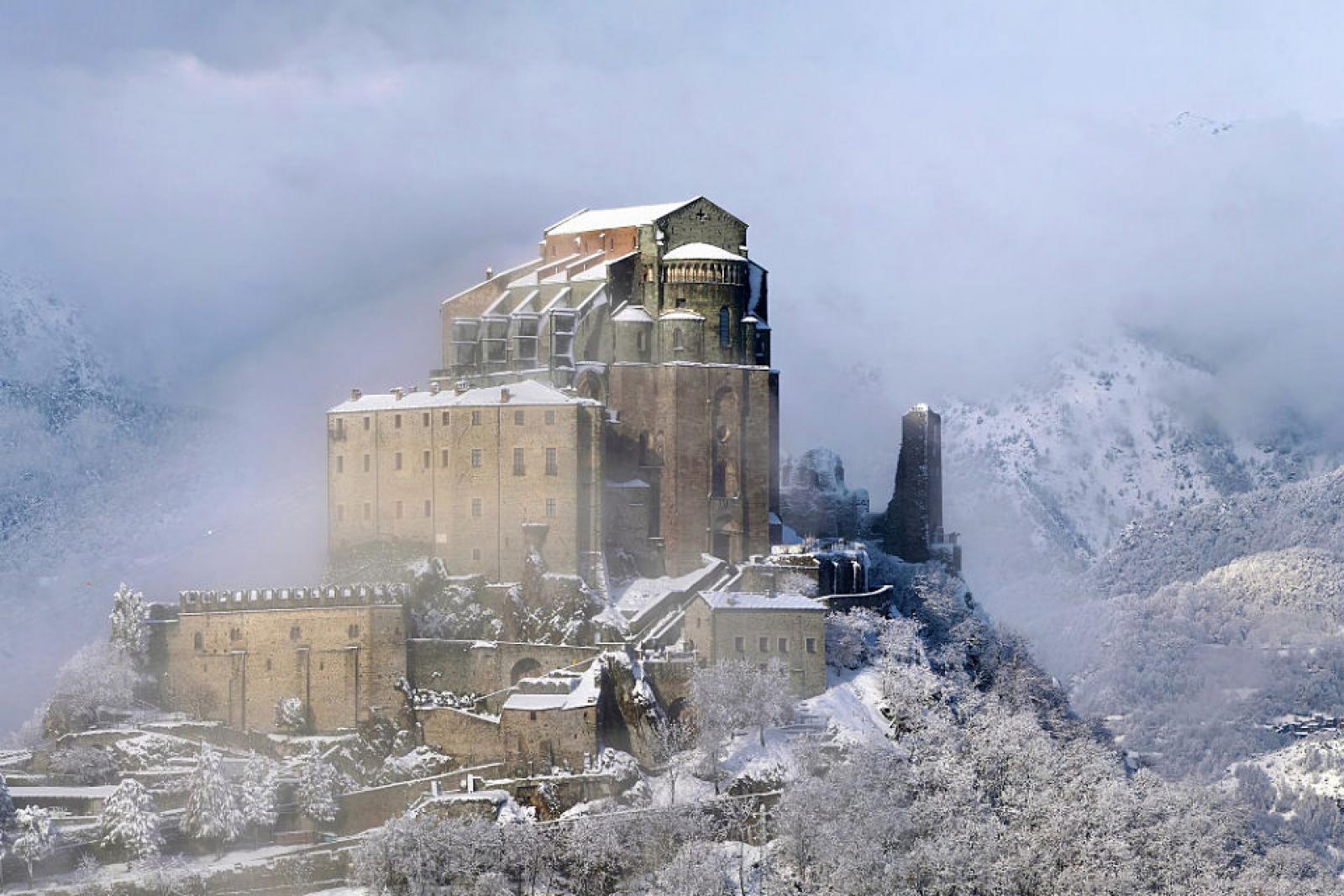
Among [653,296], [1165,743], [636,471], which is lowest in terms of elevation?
[1165,743]

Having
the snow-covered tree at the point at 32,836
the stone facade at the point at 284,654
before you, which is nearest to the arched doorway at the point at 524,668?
the stone facade at the point at 284,654

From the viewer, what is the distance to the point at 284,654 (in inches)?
3605

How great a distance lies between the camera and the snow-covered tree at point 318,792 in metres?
83.9

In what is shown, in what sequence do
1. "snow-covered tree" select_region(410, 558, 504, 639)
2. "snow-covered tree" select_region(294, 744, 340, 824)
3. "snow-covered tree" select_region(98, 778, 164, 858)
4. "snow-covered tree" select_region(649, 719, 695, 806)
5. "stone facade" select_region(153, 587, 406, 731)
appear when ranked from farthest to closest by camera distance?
"snow-covered tree" select_region(410, 558, 504, 639), "stone facade" select_region(153, 587, 406, 731), "snow-covered tree" select_region(649, 719, 695, 806), "snow-covered tree" select_region(294, 744, 340, 824), "snow-covered tree" select_region(98, 778, 164, 858)

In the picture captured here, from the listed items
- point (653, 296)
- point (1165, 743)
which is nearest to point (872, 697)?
point (653, 296)

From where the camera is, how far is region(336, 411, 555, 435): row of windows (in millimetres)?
98188

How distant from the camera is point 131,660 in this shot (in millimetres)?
91438

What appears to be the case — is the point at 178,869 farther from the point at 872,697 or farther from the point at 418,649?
the point at 872,697

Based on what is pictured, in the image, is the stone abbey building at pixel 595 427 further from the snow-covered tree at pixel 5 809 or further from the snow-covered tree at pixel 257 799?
the snow-covered tree at pixel 5 809

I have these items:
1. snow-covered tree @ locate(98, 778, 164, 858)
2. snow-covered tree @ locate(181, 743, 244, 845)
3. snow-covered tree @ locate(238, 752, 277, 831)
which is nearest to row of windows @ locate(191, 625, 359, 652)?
snow-covered tree @ locate(238, 752, 277, 831)

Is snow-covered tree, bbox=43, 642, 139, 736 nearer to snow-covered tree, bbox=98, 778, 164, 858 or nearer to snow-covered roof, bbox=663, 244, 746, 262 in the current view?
snow-covered tree, bbox=98, 778, 164, 858

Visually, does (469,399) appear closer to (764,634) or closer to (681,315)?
(681,315)

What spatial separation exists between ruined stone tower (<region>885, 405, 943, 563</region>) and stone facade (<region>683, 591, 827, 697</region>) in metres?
25.1

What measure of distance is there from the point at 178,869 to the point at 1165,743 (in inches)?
4082
